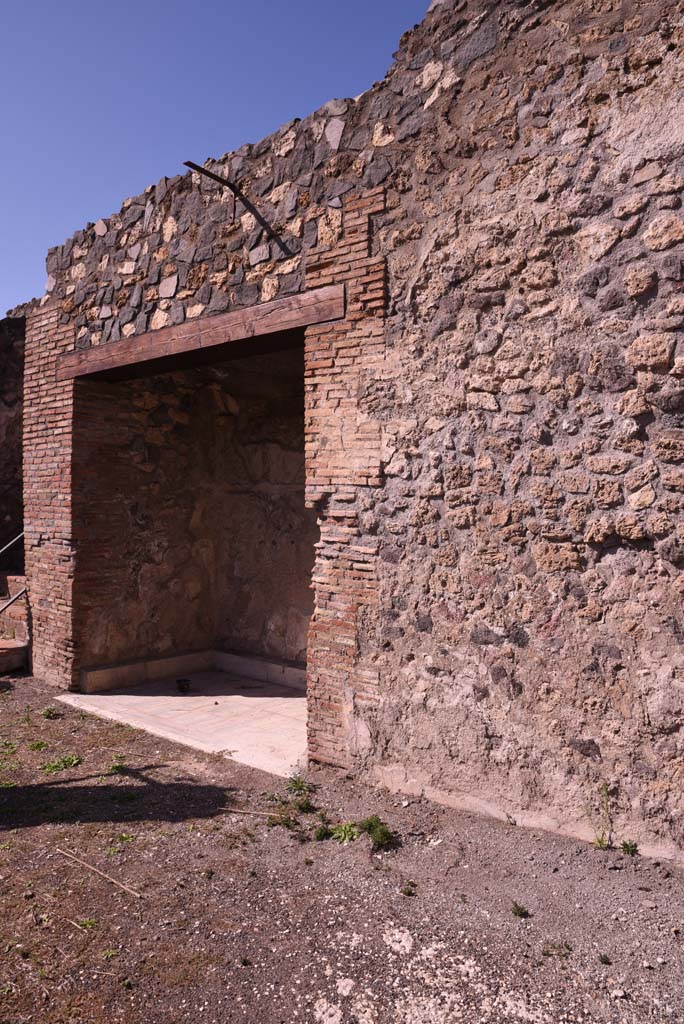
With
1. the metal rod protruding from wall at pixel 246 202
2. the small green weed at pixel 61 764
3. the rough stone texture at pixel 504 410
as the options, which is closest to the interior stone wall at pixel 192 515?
the metal rod protruding from wall at pixel 246 202

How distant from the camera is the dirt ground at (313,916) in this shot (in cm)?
247

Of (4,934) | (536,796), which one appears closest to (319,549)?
(536,796)

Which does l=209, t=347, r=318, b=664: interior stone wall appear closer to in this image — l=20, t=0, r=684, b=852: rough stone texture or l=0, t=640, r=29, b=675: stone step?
l=0, t=640, r=29, b=675: stone step

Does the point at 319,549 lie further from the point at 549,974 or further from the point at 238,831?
the point at 549,974

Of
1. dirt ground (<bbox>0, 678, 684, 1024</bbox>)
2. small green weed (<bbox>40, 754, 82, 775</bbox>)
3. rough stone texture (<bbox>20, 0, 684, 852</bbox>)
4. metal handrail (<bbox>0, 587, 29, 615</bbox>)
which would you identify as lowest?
small green weed (<bbox>40, 754, 82, 775</bbox>)

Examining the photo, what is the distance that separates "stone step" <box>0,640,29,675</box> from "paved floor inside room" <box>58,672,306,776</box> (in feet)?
3.10

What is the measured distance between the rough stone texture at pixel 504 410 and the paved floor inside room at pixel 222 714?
2.80 feet

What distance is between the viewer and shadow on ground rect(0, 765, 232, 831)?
4.03m

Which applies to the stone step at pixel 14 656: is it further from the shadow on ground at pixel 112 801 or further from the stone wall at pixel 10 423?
the stone wall at pixel 10 423

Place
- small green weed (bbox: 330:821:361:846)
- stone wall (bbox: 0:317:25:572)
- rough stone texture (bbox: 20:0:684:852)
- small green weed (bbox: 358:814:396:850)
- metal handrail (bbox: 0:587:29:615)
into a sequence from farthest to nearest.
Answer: stone wall (bbox: 0:317:25:572)
metal handrail (bbox: 0:587:29:615)
small green weed (bbox: 330:821:361:846)
small green weed (bbox: 358:814:396:850)
rough stone texture (bbox: 20:0:684:852)

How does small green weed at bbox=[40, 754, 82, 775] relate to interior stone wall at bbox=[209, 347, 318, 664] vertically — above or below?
below

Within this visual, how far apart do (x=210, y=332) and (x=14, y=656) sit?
4088mm

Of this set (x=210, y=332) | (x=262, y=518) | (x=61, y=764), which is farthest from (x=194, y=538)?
(x=61, y=764)

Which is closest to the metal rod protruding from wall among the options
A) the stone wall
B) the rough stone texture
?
the rough stone texture
